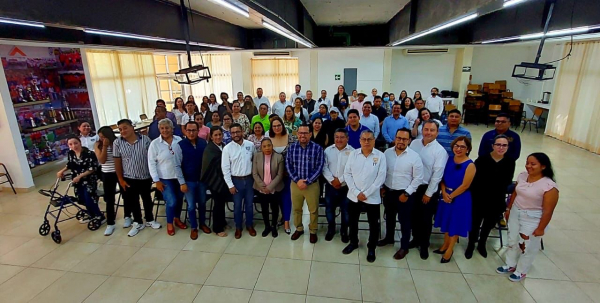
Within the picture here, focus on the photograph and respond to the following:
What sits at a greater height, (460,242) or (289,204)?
(289,204)

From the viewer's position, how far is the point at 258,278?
335cm

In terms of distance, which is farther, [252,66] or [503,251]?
[252,66]

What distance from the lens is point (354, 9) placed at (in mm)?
6293

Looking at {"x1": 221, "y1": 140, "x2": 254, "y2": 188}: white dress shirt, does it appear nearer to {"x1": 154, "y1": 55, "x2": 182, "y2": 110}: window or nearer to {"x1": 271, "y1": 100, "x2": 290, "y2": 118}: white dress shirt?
{"x1": 271, "y1": 100, "x2": 290, "y2": 118}: white dress shirt

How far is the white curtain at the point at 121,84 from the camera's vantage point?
311 inches

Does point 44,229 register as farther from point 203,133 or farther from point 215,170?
point 215,170

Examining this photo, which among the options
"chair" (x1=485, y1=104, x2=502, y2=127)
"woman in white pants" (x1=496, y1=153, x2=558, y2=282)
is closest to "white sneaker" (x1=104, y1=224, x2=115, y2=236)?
"woman in white pants" (x1=496, y1=153, x2=558, y2=282)

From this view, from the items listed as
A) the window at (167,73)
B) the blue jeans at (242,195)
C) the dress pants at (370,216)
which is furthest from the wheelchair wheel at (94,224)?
the window at (167,73)

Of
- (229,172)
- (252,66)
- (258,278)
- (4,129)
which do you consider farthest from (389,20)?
(4,129)

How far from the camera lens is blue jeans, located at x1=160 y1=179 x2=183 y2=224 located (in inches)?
159

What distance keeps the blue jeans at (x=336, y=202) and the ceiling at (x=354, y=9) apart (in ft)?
11.6

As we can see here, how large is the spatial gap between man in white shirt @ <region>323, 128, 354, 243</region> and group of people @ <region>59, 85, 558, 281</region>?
0.01 meters

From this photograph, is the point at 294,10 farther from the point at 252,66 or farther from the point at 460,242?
the point at 252,66

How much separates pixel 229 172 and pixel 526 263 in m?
3.48
